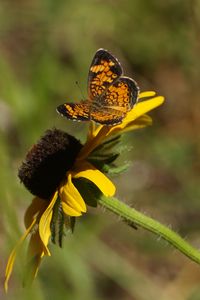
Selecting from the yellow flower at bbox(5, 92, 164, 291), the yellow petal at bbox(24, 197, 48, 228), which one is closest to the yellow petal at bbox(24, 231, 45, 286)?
the yellow flower at bbox(5, 92, 164, 291)

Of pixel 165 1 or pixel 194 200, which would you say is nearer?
pixel 194 200

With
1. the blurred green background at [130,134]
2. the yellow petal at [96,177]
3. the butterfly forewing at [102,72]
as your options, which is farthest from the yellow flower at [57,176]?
the blurred green background at [130,134]

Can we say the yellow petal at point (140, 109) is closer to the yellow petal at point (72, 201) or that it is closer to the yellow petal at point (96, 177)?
the yellow petal at point (96, 177)

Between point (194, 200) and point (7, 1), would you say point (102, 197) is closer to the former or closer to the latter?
point (194, 200)

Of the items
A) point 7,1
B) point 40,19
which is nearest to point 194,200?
point 40,19

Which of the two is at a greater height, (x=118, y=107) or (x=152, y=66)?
(x=152, y=66)

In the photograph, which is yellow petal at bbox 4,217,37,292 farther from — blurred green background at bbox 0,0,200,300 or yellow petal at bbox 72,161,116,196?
blurred green background at bbox 0,0,200,300

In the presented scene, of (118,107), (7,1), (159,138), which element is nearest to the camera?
(118,107)
